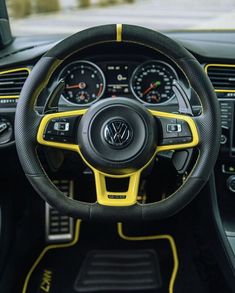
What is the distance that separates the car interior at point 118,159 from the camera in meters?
1.76

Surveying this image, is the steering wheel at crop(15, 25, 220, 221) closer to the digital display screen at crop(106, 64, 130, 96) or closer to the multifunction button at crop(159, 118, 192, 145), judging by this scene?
the multifunction button at crop(159, 118, 192, 145)

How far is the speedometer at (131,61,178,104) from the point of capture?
2.11 metres

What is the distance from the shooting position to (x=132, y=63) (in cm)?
215

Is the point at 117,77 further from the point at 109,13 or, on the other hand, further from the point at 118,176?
the point at 109,13

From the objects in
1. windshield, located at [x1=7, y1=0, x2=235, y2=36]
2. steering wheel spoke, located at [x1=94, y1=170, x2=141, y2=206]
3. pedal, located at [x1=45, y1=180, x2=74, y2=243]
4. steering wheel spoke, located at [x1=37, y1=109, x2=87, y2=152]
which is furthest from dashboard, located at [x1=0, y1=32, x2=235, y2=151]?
windshield, located at [x1=7, y1=0, x2=235, y2=36]

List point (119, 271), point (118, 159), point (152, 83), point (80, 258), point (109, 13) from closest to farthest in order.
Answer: point (118, 159) < point (152, 83) < point (119, 271) < point (80, 258) < point (109, 13)

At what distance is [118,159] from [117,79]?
498 millimetres

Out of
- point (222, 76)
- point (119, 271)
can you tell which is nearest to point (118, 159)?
point (222, 76)

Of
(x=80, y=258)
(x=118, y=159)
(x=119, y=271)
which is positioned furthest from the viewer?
(x=80, y=258)

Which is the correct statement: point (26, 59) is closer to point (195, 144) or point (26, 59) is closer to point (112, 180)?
point (112, 180)

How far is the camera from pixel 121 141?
178 cm

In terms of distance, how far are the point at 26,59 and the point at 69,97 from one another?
0.24 meters

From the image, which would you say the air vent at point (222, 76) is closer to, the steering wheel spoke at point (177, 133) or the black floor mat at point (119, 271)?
the steering wheel spoke at point (177, 133)

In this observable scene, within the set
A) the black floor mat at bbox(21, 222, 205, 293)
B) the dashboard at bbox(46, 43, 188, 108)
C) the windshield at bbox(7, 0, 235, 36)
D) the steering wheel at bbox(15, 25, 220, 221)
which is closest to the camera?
the steering wheel at bbox(15, 25, 220, 221)
